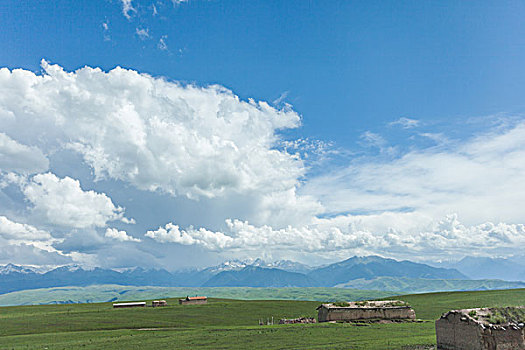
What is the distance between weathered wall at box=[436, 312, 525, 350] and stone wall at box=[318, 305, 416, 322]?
120 feet

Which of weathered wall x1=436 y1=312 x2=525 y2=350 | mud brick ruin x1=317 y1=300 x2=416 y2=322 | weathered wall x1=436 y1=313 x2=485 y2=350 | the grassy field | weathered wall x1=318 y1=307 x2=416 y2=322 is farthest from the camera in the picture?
mud brick ruin x1=317 y1=300 x2=416 y2=322

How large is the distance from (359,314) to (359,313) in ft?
0.64

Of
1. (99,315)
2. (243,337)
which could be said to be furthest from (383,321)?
(99,315)

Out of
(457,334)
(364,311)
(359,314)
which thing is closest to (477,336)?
(457,334)

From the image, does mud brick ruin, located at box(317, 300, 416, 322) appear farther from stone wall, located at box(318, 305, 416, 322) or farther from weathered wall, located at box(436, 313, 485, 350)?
weathered wall, located at box(436, 313, 485, 350)

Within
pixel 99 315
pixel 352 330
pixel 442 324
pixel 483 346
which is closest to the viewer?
A: pixel 483 346

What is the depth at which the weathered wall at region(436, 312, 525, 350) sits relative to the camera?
36.5 meters

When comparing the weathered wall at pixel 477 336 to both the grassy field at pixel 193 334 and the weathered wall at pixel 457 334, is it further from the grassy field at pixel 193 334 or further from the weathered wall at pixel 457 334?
the grassy field at pixel 193 334

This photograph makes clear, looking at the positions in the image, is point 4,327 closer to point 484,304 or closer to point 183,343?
point 183,343

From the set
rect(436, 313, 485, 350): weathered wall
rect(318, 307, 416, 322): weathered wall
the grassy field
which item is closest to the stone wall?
rect(318, 307, 416, 322): weathered wall

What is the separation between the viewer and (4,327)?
3157 inches

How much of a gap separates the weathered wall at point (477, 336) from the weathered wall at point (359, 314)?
1437 inches

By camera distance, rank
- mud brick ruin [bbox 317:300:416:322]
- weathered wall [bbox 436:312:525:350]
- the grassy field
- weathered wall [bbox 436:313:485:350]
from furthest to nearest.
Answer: mud brick ruin [bbox 317:300:416:322]
the grassy field
weathered wall [bbox 436:313:485:350]
weathered wall [bbox 436:312:525:350]

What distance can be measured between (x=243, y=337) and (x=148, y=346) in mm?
13865
